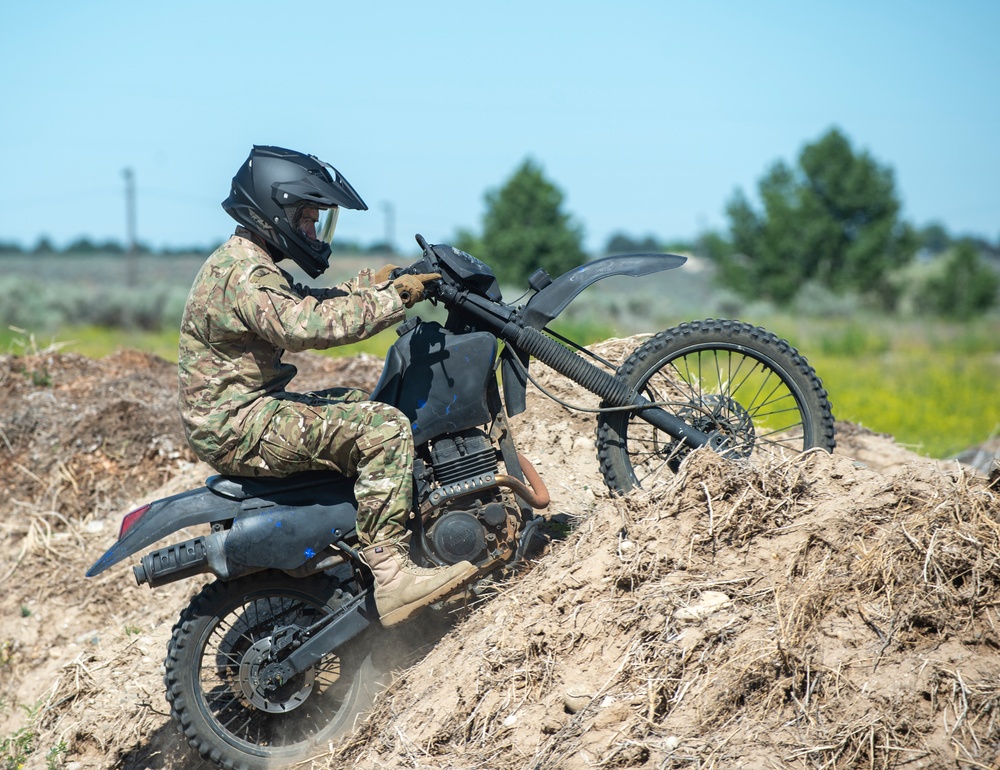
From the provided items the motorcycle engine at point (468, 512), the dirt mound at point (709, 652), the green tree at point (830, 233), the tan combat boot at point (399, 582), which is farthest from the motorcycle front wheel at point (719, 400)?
the green tree at point (830, 233)

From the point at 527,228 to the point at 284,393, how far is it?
43514 millimetres

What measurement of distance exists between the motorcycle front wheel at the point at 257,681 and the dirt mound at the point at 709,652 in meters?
0.22

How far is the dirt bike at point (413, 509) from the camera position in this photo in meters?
Answer: 4.45

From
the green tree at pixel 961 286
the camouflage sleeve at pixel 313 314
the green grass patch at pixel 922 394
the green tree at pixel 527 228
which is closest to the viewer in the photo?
the camouflage sleeve at pixel 313 314

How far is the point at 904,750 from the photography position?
131 inches

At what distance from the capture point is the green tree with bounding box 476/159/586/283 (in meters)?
46.4

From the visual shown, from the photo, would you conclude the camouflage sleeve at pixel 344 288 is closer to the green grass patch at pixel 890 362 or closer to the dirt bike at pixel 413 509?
the dirt bike at pixel 413 509

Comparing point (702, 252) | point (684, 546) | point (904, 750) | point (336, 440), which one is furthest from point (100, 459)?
point (702, 252)

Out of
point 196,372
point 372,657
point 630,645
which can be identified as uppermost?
point 196,372

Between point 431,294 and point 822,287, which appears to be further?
point 822,287

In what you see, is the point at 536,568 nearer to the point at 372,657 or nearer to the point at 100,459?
the point at 372,657

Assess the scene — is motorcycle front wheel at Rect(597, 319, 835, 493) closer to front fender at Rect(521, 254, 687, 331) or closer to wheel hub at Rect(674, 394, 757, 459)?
wheel hub at Rect(674, 394, 757, 459)

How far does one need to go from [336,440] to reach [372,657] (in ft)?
3.83

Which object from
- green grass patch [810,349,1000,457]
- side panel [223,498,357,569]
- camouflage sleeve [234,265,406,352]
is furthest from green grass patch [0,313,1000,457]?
camouflage sleeve [234,265,406,352]
